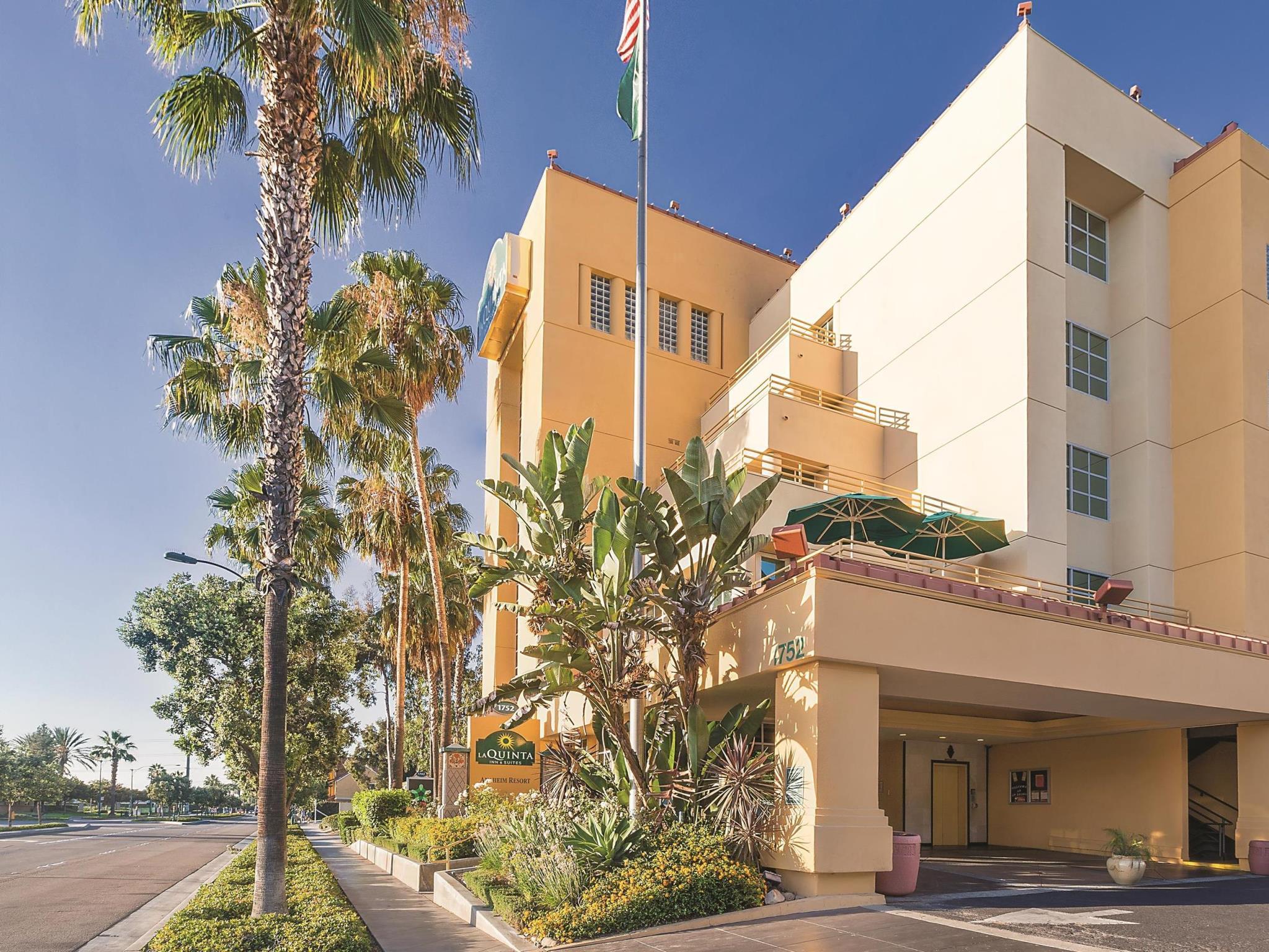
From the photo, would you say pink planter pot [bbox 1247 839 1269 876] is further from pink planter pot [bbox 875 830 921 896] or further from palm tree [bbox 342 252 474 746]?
palm tree [bbox 342 252 474 746]

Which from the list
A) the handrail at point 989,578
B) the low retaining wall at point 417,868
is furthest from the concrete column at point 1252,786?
the low retaining wall at point 417,868

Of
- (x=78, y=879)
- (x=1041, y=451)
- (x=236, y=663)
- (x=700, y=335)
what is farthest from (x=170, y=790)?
(x=1041, y=451)

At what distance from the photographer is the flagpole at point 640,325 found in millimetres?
14391

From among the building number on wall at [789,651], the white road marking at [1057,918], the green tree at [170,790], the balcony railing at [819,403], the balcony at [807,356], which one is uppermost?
the balcony at [807,356]

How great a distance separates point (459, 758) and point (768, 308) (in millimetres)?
16574

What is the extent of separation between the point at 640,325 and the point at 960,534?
24.5 ft

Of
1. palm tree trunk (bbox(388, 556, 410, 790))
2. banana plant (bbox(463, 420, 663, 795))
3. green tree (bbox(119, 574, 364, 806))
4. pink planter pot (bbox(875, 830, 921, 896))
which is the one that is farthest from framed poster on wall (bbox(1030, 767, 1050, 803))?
green tree (bbox(119, 574, 364, 806))

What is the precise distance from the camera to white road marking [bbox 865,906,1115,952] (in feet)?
31.1

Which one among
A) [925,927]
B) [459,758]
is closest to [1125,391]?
[925,927]

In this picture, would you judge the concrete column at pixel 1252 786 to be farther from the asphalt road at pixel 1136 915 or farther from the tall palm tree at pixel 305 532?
the tall palm tree at pixel 305 532

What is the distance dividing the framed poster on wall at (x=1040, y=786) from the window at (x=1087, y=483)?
247 inches

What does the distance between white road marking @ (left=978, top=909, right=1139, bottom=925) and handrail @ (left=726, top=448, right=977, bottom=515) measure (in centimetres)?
1016

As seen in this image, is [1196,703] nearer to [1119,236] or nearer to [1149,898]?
[1149,898]

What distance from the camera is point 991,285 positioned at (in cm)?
2041
